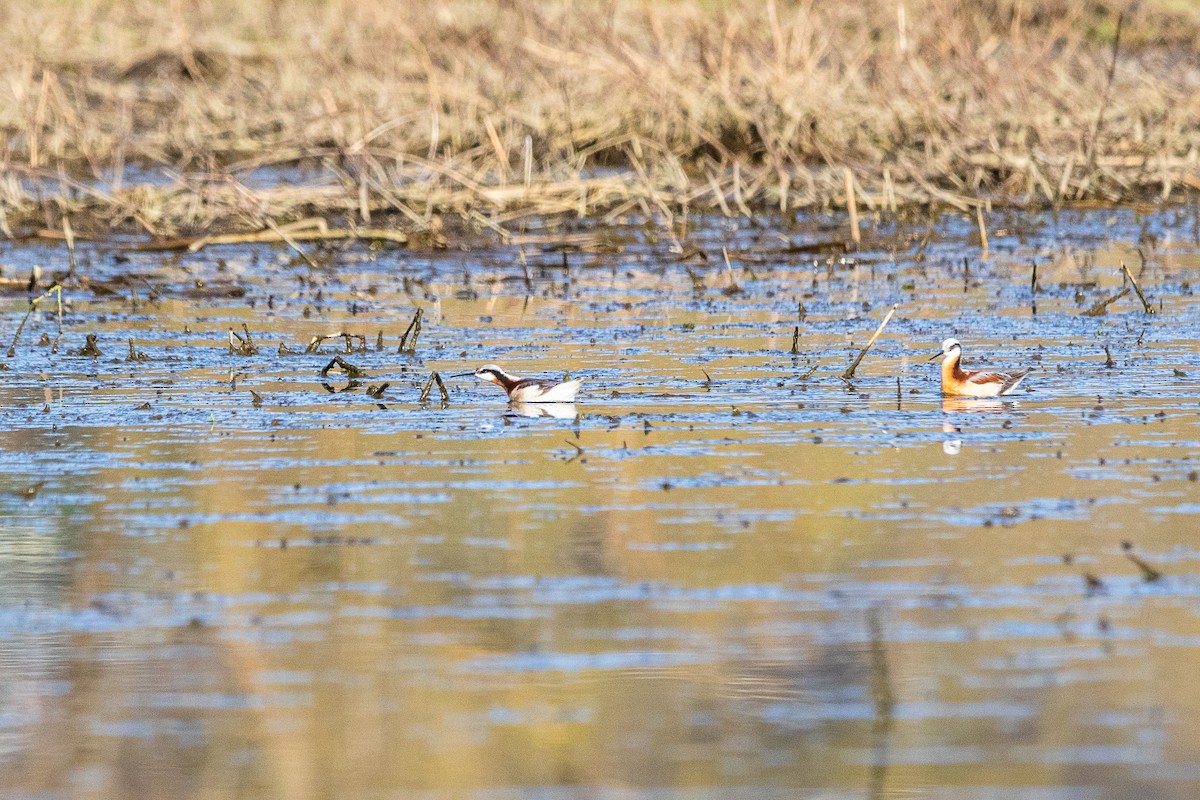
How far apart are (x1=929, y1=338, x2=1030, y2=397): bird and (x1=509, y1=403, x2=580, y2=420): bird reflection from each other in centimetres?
166

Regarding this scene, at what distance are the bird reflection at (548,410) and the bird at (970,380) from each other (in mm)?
1655

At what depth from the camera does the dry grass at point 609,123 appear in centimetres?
1756

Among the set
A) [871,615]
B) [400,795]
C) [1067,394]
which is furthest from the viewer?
[1067,394]

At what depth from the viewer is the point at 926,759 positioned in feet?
16.0

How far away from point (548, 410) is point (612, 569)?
3.02 metres

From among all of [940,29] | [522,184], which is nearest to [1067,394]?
[522,184]

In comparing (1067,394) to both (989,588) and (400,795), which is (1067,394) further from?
(400,795)

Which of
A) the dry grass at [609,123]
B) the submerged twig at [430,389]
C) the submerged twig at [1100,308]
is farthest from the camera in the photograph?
the dry grass at [609,123]

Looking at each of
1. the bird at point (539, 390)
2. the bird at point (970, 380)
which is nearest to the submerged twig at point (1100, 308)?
the bird at point (970, 380)

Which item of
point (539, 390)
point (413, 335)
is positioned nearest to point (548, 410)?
point (539, 390)

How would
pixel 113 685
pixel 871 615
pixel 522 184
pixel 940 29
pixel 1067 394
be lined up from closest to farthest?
pixel 113 685 → pixel 871 615 → pixel 1067 394 → pixel 522 184 → pixel 940 29

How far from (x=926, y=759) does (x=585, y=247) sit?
11783 mm

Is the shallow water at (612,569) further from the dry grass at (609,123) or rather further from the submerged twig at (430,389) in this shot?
the dry grass at (609,123)

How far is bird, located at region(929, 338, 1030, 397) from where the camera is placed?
9.51 meters
